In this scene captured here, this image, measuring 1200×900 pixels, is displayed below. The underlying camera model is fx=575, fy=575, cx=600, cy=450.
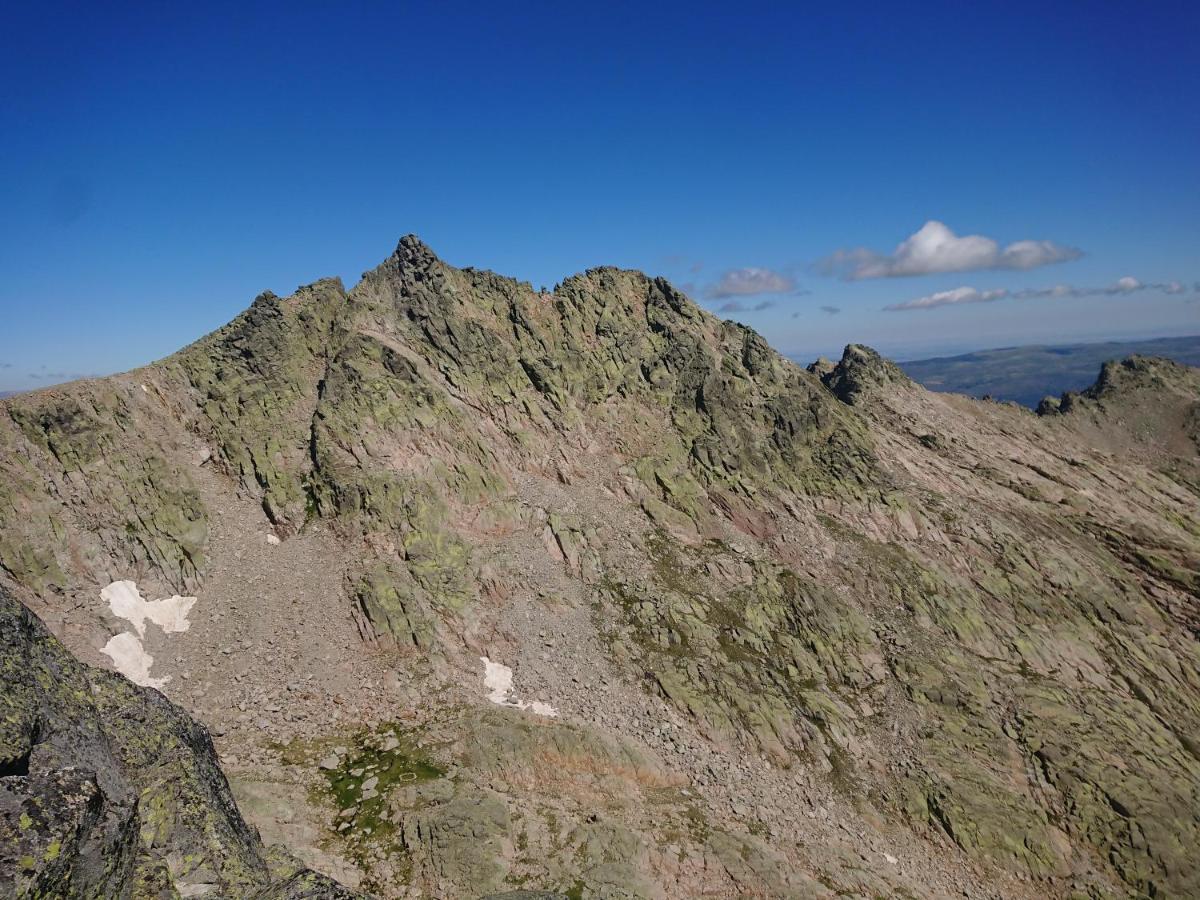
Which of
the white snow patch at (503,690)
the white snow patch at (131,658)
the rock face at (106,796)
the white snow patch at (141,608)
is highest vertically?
the rock face at (106,796)

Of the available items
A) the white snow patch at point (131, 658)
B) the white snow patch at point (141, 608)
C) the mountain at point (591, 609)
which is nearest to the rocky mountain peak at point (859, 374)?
the mountain at point (591, 609)

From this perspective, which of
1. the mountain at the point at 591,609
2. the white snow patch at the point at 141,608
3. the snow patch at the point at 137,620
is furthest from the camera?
the white snow patch at the point at 141,608

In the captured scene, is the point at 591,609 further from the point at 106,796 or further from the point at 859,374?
the point at 859,374

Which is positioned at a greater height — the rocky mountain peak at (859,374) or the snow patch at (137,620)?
the rocky mountain peak at (859,374)

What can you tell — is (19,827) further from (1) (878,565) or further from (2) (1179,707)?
(2) (1179,707)

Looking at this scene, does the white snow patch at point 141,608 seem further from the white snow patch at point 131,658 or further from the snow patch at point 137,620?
the white snow patch at point 131,658

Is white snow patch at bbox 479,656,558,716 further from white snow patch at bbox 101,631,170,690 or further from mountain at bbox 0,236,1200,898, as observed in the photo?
white snow patch at bbox 101,631,170,690

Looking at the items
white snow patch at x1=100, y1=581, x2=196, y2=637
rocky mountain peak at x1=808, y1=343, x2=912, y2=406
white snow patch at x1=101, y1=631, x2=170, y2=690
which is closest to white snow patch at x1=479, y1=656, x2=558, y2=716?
white snow patch at x1=101, y1=631, x2=170, y2=690
